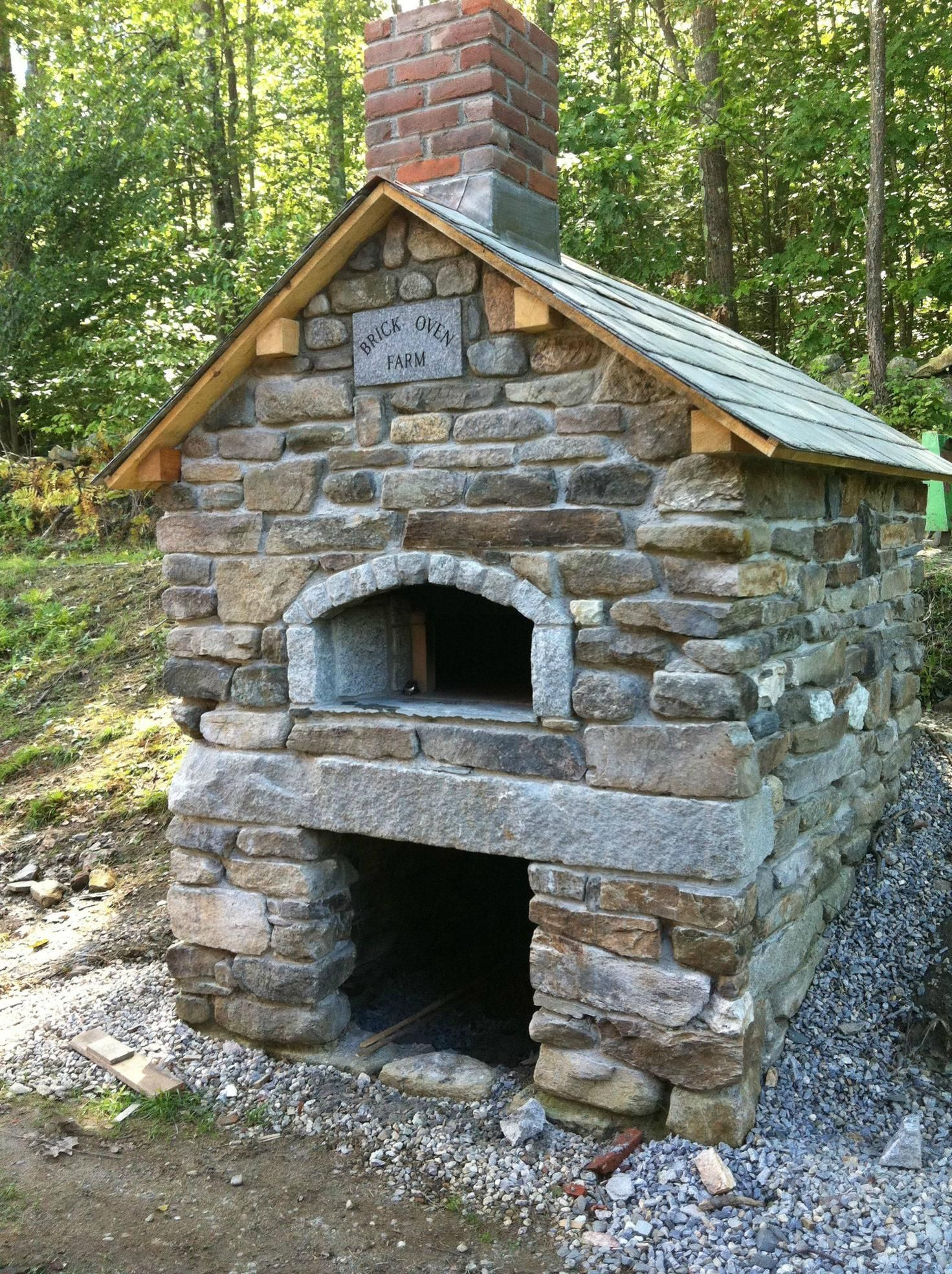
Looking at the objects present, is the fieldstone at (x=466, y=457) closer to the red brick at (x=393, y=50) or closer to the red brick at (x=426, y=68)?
the red brick at (x=426, y=68)

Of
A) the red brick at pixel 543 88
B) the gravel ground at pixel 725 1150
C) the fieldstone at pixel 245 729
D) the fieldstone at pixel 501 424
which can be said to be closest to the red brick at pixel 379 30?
the red brick at pixel 543 88

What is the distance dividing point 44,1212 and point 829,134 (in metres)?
11.5

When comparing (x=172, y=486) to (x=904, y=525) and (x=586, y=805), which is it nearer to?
(x=586, y=805)

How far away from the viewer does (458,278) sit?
3898mm

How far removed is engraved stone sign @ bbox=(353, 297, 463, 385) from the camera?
12.8 feet

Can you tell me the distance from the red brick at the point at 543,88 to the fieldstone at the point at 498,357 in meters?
1.68

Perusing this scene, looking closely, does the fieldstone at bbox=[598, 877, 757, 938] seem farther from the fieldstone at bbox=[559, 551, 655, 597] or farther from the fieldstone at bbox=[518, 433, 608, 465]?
the fieldstone at bbox=[518, 433, 608, 465]

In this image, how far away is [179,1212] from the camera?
3711mm

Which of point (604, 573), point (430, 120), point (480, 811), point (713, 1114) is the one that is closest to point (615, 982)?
point (713, 1114)

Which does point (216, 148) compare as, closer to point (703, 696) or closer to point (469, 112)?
point (469, 112)

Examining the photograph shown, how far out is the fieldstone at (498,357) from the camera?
3.80 meters

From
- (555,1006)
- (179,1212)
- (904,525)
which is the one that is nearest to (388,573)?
(555,1006)

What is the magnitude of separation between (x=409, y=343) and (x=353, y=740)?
1.60m

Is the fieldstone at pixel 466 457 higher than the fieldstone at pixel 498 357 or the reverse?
the reverse
